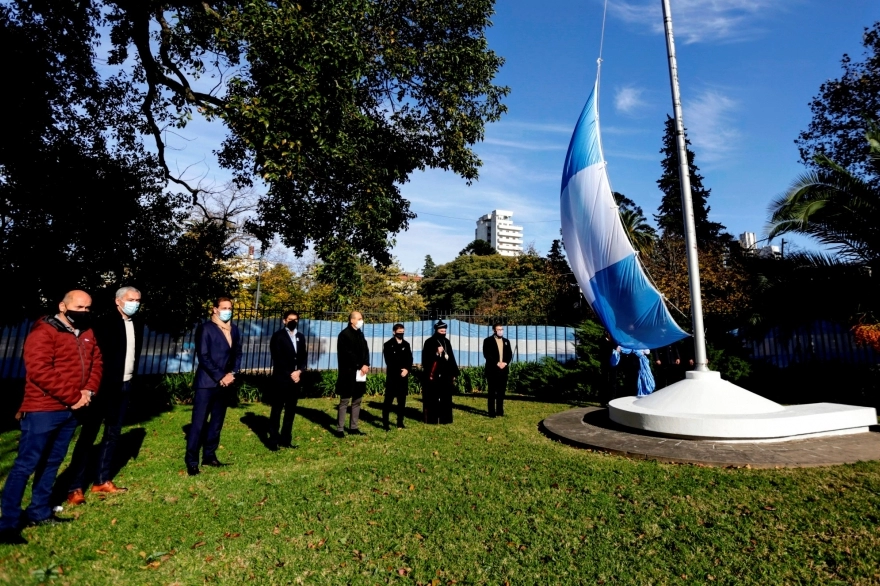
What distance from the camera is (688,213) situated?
7.75 metres

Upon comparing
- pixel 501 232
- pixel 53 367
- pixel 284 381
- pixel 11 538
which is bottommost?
pixel 11 538

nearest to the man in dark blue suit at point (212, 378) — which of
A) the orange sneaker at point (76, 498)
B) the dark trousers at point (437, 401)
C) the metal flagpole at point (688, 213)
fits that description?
the orange sneaker at point (76, 498)

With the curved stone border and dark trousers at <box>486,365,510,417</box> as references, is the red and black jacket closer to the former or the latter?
the curved stone border

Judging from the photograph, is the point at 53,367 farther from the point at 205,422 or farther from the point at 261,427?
the point at 261,427

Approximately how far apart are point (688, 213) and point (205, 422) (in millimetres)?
7747

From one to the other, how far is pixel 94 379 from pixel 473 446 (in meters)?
4.80

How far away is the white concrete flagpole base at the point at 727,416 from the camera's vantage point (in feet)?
21.9

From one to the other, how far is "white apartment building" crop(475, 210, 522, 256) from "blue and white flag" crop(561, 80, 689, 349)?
159m

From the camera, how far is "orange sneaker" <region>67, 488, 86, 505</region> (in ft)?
15.0

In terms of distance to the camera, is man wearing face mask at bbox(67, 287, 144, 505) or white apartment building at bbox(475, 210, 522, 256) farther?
white apartment building at bbox(475, 210, 522, 256)

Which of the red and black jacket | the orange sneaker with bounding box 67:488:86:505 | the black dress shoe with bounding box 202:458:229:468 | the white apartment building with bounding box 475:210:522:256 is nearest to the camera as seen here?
the red and black jacket

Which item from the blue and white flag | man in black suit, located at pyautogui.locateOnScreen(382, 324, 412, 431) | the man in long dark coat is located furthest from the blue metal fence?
the blue and white flag

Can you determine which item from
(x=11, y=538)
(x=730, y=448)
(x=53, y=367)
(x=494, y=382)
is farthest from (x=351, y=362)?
(x=730, y=448)

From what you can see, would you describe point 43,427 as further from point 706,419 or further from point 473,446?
point 706,419
